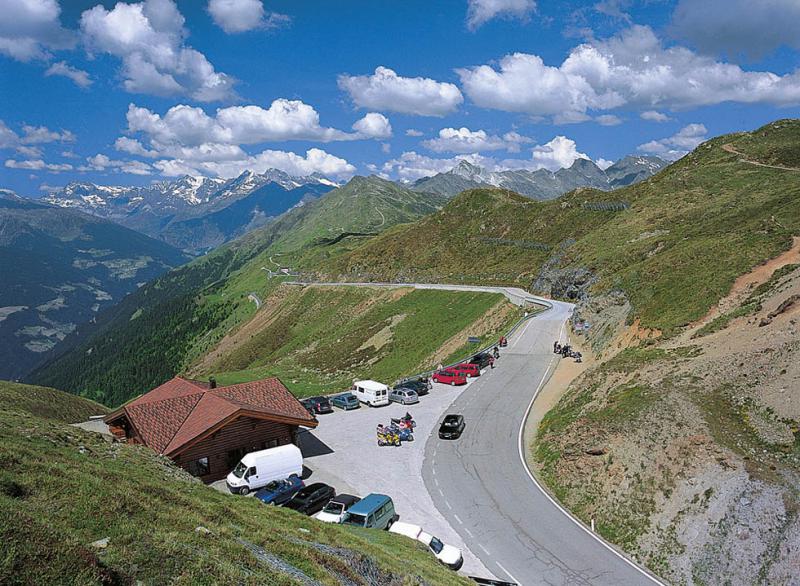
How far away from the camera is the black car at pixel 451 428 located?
117ft

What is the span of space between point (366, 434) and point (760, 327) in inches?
1129

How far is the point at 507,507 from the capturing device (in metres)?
26.2

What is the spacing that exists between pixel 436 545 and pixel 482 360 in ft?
99.6

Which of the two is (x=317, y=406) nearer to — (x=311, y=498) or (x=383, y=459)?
(x=383, y=459)

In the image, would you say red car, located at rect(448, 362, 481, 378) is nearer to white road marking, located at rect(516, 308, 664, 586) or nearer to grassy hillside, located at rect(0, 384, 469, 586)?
white road marking, located at rect(516, 308, 664, 586)

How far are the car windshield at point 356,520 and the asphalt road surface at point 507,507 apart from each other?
5.18 m

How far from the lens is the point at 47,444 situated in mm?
18375

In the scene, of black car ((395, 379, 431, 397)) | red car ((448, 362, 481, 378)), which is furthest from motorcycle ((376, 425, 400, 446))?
red car ((448, 362, 481, 378))

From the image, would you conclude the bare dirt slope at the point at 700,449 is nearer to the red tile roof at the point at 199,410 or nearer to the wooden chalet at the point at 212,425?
the wooden chalet at the point at 212,425

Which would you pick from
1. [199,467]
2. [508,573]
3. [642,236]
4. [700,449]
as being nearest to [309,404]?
[199,467]

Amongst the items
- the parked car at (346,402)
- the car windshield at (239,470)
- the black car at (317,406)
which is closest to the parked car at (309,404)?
the black car at (317,406)

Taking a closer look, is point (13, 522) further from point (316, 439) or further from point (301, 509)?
point (316, 439)

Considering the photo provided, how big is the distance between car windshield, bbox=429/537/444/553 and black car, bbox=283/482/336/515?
7.16m

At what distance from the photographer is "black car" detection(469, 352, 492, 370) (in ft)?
167
